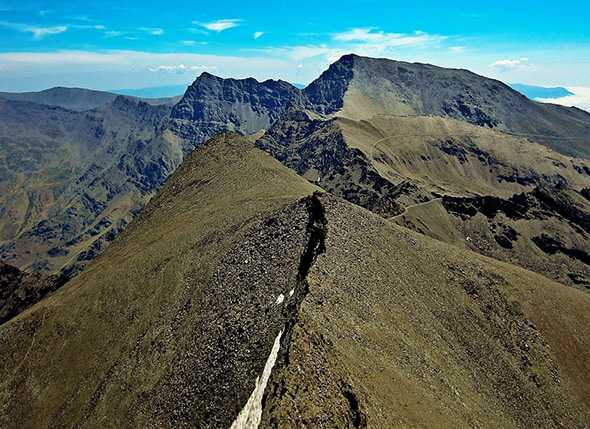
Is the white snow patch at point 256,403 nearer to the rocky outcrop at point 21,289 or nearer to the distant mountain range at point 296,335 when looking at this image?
the distant mountain range at point 296,335

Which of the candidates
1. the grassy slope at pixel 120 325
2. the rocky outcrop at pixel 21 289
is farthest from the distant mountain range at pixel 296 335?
the rocky outcrop at pixel 21 289

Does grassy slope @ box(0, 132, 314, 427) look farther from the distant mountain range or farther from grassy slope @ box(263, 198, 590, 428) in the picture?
grassy slope @ box(263, 198, 590, 428)

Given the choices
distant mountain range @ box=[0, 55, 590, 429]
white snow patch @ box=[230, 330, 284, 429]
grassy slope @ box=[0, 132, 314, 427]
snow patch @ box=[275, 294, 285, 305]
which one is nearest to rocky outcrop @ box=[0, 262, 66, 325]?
grassy slope @ box=[0, 132, 314, 427]

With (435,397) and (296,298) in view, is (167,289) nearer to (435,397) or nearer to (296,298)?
(296,298)

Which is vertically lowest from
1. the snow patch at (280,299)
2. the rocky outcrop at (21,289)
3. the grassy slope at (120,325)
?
the rocky outcrop at (21,289)

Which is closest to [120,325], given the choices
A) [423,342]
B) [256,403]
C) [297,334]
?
[256,403]

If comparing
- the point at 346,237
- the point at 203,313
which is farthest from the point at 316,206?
the point at 203,313

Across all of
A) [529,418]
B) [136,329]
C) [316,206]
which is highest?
[316,206]
